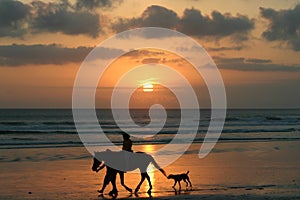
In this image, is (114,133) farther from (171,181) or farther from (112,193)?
(112,193)

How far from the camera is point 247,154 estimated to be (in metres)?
23.2

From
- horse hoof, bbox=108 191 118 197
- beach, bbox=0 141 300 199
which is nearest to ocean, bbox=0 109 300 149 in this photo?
beach, bbox=0 141 300 199

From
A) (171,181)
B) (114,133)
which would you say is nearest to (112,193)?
(171,181)

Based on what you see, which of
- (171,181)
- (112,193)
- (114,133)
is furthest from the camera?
(114,133)

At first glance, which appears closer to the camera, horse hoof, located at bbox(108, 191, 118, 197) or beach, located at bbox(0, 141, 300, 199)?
beach, located at bbox(0, 141, 300, 199)

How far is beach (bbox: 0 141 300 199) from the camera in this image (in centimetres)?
1245

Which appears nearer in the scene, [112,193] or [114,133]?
[112,193]

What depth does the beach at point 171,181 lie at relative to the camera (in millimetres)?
12453

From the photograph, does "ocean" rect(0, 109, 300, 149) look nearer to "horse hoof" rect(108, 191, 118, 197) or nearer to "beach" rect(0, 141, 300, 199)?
"beach" rect(0, 141, 300, 199)

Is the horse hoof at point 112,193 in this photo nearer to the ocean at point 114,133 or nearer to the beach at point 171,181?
the beach at point 171,181

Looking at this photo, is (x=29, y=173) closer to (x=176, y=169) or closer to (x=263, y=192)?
(x=176, y=169)

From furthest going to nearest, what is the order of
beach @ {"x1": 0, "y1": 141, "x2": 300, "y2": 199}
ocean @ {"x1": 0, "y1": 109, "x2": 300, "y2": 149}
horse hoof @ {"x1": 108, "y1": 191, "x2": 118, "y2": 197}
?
ocean @ {"x1": 0, "y1": 109, "x2": 300, "y2": 149} → horse hoof @ {"x1": 108, "y1": 191, "x2": 118, "y2": 197} → beach @ {"x1": 0, "y1": 141, "x2": 300, "y2": 199}

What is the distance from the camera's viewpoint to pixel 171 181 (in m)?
14.5

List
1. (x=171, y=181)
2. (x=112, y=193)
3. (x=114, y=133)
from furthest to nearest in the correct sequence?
(x=114, y=133), (x=171, y=181), (x=112, y=193)
